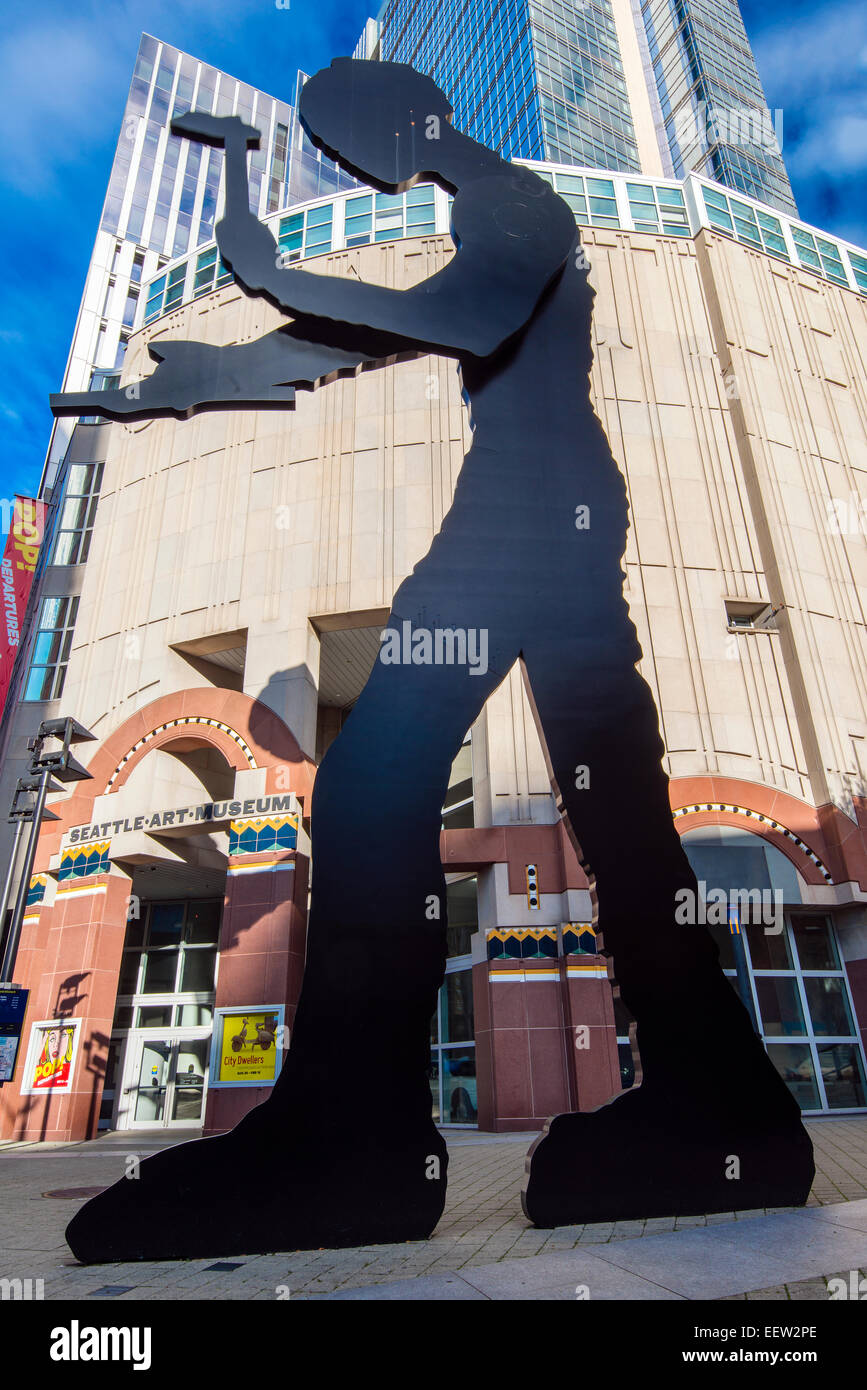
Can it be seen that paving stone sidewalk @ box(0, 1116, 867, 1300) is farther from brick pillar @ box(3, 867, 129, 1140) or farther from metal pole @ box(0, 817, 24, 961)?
metal pole @ box(0, 817, 24, 961)

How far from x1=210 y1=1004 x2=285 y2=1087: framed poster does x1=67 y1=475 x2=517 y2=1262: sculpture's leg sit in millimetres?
11359

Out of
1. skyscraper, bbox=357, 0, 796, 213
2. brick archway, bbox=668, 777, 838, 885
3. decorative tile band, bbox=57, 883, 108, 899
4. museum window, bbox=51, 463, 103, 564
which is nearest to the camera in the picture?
brick archway, bbox=668, 777, 838, 885

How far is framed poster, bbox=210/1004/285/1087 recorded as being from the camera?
15.1 m

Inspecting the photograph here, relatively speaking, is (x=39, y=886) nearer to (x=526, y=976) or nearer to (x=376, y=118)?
(x=526, y=976)

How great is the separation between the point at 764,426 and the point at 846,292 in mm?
7960

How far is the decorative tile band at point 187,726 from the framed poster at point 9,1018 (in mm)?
6190

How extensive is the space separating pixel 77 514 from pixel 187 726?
14.7 meters

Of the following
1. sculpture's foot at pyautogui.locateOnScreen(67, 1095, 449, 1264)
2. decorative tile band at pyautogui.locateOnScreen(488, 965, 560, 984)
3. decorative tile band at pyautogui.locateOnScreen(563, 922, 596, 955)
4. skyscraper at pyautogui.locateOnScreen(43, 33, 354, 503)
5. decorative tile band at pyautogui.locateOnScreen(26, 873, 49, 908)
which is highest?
skyscraper at pyautogui.locateOnScreen(43, 33, 354, 503)

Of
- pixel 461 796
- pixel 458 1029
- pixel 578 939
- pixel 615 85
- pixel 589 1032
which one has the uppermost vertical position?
pixel 615 85

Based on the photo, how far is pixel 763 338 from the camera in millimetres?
23031

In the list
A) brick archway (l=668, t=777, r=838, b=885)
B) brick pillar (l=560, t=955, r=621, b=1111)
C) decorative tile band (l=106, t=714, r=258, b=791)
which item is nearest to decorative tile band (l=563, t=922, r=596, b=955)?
brick pillar (l=560, t=955, r=621, b=1111)

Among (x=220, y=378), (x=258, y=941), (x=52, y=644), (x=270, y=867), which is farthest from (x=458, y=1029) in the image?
(x=52, y=644)

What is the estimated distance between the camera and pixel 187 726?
18578 millimetres
